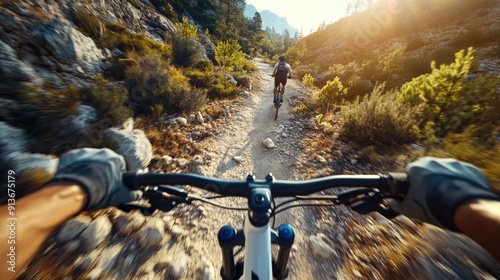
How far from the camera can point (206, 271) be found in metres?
2.25

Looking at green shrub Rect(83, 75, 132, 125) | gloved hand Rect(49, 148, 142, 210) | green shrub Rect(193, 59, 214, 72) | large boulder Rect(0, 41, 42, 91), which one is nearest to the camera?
gloved hand Rect(49, 148, 142, 210)

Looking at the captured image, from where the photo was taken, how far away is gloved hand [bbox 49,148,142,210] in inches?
40.9

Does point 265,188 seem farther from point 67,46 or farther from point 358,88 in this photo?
point 358,88

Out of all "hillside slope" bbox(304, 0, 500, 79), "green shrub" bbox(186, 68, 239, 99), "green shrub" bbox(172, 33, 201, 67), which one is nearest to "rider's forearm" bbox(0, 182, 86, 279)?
"green shrub" bbox(186, 68, 239, 99)

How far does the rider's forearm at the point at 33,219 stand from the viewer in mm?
733

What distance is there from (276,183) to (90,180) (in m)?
1.10

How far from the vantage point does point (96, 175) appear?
111 cm

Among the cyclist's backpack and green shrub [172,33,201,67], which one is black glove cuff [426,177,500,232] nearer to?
the cyclist's backpack

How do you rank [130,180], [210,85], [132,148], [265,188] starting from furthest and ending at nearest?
[210,85]
[132,148]
[130,180]
[265,188]

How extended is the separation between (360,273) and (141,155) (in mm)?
3961

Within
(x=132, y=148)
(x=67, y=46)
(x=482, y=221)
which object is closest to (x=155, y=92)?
(x=67, y=46)

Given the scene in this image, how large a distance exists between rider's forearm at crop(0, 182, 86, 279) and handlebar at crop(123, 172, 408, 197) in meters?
0.35

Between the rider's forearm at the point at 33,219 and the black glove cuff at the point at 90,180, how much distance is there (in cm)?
3

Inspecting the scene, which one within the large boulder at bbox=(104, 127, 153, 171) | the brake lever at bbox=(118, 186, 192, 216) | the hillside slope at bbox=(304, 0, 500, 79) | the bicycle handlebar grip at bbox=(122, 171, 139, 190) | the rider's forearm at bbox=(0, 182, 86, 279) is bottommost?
the large boulder at bbox=(104, 127, 153, 171)
